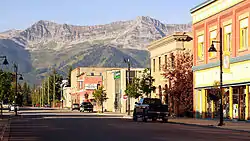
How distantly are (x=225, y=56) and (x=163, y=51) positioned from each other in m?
24.9

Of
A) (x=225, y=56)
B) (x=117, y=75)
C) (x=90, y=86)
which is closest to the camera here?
(x=225, y=56)

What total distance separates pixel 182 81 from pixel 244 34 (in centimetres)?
1587

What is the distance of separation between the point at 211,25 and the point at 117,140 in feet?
98.9

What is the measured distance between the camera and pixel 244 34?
4869cm

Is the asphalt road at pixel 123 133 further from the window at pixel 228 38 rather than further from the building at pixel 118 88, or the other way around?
the building at pixel 118 88

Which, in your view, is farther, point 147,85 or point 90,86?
point 90,86

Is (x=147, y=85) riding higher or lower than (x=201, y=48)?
lower

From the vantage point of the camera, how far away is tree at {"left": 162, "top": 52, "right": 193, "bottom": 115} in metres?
63.3

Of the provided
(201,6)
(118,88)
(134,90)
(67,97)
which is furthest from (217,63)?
(67,97)

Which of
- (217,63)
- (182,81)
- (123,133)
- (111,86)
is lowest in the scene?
(123,133)

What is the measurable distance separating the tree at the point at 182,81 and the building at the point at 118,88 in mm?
30316

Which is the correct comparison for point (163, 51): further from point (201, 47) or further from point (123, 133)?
point (123, 133)

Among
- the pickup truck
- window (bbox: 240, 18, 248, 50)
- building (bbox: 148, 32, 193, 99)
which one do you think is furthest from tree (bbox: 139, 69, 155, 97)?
window (bbox: 240, 18, 248, 50)

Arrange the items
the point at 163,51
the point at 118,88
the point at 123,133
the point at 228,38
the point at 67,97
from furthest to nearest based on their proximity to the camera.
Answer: the point at 67,97, the point at 118,88, the point at 163,51, the point at 228,38, the point at 123,133
